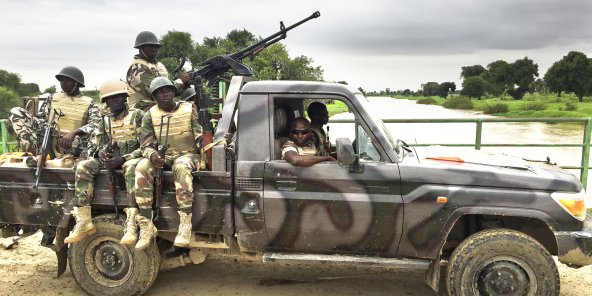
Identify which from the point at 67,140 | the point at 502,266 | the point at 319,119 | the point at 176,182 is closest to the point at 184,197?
the point at 176,182

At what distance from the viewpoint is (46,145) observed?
15.1 ft

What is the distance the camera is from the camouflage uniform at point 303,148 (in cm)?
419

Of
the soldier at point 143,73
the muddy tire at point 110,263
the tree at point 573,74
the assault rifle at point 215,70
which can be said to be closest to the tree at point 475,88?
the tree at point 573,74

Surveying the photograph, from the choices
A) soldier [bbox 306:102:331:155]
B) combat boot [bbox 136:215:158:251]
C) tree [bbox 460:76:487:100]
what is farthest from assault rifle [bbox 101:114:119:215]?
tree [bbox 460:76:487:100]

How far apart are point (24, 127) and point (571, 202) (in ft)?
18.1

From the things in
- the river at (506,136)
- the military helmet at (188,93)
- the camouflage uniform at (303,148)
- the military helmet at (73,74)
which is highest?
the military helmet at (73,74)

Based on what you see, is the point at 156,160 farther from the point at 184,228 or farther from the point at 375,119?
the point at 375,119

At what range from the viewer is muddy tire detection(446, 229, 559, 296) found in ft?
12.6

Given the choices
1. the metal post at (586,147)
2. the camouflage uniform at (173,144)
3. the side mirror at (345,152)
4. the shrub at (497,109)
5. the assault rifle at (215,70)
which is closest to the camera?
the side mirror at (345,152)

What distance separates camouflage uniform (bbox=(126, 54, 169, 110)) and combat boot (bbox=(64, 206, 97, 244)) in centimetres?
168

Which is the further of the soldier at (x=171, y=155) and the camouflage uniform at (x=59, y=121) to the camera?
the camouflage uniform at (x=59, y=121)

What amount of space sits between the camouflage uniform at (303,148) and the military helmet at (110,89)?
71.4 inches

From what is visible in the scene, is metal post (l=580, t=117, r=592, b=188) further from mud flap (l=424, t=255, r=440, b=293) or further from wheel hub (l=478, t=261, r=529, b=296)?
mud flap (l=424, t=255, r=440, b=293)

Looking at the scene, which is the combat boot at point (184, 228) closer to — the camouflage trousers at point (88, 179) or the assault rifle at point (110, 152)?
the camouflage trousers at point (88, 179)
